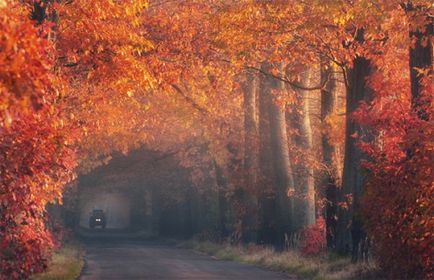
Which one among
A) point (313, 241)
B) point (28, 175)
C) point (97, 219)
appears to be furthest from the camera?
point (97, 219)

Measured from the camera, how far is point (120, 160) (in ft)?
199

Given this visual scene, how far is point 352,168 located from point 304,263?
10.6ft

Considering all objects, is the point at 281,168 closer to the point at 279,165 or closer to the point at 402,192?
the point at 279,165

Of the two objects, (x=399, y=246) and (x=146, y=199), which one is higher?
(x=146, y=199)

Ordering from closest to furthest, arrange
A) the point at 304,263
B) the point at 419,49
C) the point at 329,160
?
the point at 419,49 → the point at 304,263 → the point at 329,160

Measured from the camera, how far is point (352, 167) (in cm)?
2580

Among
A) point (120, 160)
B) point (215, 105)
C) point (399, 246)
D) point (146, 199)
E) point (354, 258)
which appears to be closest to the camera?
point (399, 246)

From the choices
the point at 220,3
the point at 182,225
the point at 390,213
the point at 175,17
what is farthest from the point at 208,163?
the point at 390,213

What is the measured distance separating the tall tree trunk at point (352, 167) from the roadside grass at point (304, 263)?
2.03 feet

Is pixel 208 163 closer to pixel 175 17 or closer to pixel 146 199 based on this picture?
pixel 175 17

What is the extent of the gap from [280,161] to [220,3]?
685 cm

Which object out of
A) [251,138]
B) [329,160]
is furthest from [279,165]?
[329,160]

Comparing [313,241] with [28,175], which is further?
[313,241]

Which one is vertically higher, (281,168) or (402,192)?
(281,168)
